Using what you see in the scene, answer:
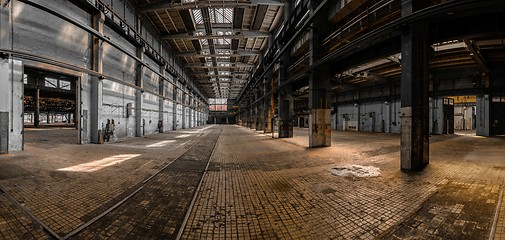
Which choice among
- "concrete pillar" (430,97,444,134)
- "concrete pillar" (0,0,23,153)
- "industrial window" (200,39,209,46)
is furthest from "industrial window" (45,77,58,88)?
"concrete pillar" (430,97,444,134)

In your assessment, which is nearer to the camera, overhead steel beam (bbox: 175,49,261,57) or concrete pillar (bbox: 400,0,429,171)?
concrete pillar (bbox: 400,0,429,171)

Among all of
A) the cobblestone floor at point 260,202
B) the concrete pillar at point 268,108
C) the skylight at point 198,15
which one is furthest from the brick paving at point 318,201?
the concrete pillar at point 268,108

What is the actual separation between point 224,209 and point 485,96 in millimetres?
25047

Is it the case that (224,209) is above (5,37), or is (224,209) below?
below

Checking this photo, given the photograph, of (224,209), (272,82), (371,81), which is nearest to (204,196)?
(224,209)

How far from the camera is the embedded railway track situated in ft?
8.72

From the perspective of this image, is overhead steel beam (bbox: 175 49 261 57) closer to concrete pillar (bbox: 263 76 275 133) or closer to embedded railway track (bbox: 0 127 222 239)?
concrete pillar (bbox: 263 76 275 133)

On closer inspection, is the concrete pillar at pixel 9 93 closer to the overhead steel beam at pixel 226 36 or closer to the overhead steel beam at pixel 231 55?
the overhead steel beam at pixel 226 36

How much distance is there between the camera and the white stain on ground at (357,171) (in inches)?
214

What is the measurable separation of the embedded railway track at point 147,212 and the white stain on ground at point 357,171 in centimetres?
401

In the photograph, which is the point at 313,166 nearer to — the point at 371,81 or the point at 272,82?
the point at 272,82

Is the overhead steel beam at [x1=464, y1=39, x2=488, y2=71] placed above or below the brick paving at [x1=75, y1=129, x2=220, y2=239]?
above

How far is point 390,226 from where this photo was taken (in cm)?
279

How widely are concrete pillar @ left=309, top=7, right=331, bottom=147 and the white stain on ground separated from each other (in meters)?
4.50
